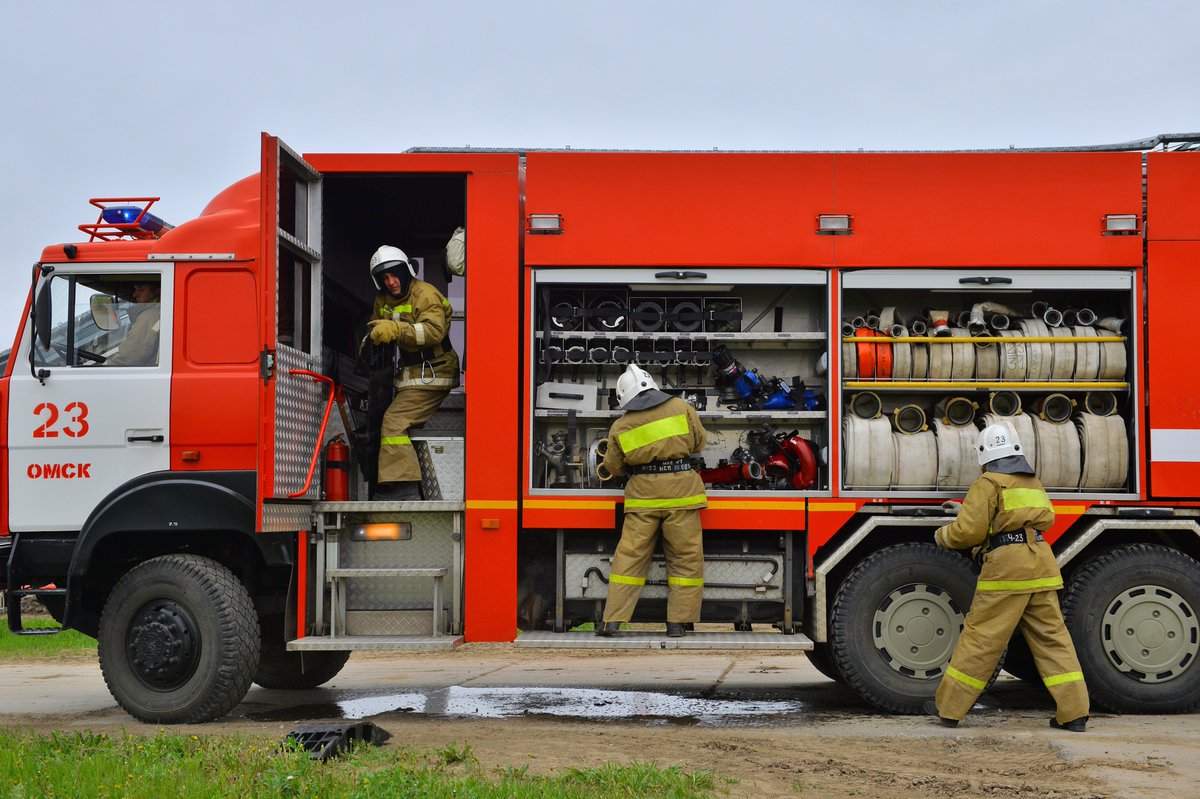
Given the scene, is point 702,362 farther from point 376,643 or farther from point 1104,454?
point 376,643

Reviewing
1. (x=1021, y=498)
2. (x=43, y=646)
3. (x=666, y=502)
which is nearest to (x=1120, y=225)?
(x=1021, y=498)

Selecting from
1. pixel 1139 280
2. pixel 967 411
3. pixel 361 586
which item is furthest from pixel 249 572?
pixel 1139 280

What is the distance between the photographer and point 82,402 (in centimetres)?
741

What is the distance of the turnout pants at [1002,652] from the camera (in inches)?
275

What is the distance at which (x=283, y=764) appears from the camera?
542cm

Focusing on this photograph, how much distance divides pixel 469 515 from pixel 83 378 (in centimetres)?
260

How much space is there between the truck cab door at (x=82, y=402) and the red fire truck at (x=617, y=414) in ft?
0.07

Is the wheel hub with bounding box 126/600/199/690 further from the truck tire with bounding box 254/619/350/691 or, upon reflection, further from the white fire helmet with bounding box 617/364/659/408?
the white fire helmet with bounding box 617/364/659/408

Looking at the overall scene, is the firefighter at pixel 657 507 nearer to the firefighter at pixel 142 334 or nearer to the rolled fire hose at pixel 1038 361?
the rolled fire hose at pixel 1038 361

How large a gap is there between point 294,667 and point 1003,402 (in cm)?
555

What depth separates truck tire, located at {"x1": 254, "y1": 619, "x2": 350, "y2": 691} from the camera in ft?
28.8

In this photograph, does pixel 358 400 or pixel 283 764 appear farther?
pixel 358 400

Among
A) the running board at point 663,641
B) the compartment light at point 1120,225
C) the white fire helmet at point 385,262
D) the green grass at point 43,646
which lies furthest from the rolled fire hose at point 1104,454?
the green grass at point 43,646

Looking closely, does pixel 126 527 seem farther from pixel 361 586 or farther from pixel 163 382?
pixel 361 586
